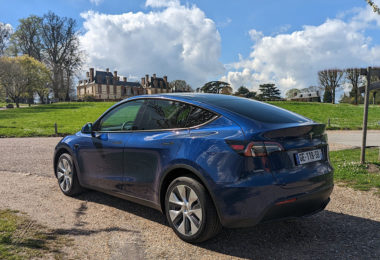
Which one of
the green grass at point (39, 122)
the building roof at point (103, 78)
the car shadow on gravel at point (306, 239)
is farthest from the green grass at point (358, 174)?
the building roof at point (103, 78)

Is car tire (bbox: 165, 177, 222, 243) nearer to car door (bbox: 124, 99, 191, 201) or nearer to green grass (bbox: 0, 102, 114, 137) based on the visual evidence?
car door (bbox: 124, 99, 191, 201)

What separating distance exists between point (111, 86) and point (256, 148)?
10514cm

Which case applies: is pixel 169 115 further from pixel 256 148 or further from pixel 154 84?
pixel 154 84

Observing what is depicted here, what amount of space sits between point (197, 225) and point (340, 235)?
167cm

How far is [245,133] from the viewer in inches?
116

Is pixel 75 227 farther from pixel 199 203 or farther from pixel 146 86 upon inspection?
pixel 146 86

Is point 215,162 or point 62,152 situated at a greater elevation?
point 215,162

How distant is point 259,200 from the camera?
9.41 feet

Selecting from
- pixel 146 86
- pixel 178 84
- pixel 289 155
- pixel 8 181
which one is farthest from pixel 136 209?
pixel 146 86

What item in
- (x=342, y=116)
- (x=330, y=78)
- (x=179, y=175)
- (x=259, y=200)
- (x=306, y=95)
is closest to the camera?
(x=259, y=200)

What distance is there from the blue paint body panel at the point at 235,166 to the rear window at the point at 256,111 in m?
0.08

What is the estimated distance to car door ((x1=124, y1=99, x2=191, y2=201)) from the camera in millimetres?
3461

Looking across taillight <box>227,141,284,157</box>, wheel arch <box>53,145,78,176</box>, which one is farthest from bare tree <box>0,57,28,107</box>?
taillight <box>227,141,284,157</box>

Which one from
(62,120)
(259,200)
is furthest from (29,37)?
(259,200)
